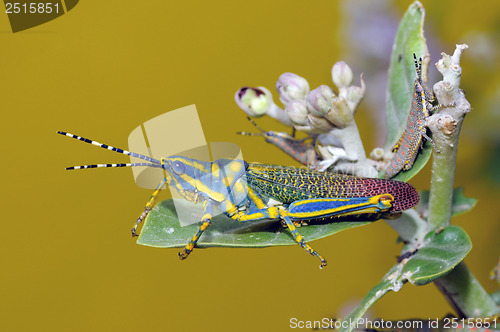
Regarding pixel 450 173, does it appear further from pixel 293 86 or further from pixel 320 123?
pixel 293 86

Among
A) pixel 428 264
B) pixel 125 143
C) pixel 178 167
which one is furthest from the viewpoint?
pixel 125 143

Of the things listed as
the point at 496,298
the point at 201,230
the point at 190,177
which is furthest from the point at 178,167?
the point at 496,298

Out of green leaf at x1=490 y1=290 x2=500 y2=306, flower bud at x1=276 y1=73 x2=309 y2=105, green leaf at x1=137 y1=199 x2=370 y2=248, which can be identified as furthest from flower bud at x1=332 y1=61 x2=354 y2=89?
green leaf at x1=490 y1=290 x2=500 y2=306

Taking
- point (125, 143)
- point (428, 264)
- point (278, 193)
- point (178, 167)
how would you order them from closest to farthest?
1. point (428, 264)
2. point (178, 167)
3. point (278, 193)
4. point (125, 143)

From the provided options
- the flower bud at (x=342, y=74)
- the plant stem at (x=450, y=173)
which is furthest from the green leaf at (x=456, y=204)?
the flower bud at (x=342, y=74)

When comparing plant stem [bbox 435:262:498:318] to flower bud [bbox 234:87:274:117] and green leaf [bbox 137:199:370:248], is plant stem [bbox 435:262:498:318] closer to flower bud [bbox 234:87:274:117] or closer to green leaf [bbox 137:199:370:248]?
green leaf [bbox 137:199:370:248]

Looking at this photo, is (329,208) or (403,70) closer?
(329,208)

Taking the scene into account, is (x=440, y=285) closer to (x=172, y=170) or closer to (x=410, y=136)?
(x=410, y=136)

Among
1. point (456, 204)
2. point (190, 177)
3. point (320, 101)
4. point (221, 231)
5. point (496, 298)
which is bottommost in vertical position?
point (496, 298)
